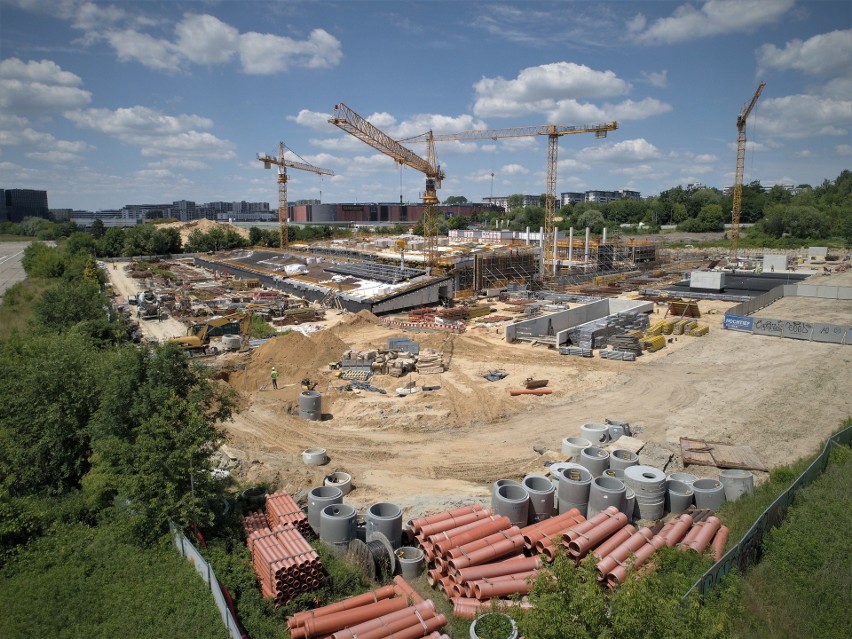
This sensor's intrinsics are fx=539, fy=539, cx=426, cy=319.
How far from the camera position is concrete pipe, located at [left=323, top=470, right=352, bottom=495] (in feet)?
42.1

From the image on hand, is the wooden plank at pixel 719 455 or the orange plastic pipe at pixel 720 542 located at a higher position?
the orange plastic pipe at pixel 720 542

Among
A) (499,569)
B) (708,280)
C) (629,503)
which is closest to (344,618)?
(499,569)

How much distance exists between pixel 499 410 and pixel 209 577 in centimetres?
1208

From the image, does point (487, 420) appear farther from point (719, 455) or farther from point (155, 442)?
point (155, 442)

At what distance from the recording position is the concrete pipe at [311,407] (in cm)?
1831

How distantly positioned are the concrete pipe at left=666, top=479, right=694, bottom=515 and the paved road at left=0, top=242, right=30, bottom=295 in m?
58.7

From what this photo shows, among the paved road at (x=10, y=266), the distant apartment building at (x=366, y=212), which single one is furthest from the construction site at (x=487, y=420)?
the distant apartment building at (x=366, y=212)

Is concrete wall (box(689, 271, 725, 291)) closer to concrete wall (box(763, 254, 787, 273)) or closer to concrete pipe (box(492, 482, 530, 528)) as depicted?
concrete wall (box(763, 254, 787, 273))

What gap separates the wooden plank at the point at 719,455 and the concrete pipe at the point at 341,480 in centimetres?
886

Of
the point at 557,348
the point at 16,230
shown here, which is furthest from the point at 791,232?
the point at 16,230

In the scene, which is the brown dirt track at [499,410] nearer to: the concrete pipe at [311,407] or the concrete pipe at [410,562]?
the concrete pipe at [311,407]

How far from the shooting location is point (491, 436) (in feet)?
55.4

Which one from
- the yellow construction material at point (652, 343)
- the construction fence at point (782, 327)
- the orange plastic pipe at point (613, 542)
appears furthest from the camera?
the construction fence at point (782, 327)

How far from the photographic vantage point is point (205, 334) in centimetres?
2841
